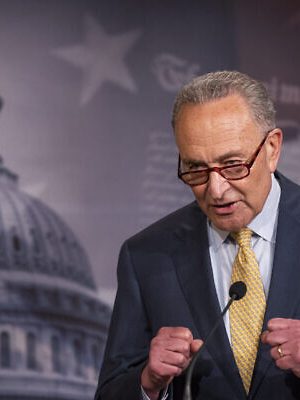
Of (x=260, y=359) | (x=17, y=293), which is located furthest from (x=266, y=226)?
(x=17, y=293)

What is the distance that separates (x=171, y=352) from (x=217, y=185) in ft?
1.08

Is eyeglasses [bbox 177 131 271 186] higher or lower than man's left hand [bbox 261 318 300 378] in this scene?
higher

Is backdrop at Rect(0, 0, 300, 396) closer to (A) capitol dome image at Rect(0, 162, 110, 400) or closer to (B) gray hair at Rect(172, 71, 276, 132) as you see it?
(A) capitol dome image at Rect(0, 162, 110, 400)

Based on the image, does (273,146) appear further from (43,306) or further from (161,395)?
(43,306)

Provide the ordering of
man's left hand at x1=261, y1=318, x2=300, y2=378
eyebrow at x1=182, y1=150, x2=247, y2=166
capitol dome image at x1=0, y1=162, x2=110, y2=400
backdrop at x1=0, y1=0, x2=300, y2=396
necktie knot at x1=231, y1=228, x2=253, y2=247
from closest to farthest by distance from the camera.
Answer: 1. man's left hand at x1=261, y1=318, x2=300, y2=378
2. eyebrow at x1=182, y1=150, x2=247, y2=166
3. necktie knot at x1=231, y1=228, x2=253, y2=247
4. capitol dome image at x1=0, y1=162, x2=110, y2=400
5. backdrop at x1=0, y1=0, x2=300, y2=396

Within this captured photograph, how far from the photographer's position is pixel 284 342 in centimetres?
171

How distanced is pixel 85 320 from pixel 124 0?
1220 mm

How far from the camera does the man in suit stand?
1863 millimetres

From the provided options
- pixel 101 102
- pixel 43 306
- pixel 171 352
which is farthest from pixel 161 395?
pixel 101 102

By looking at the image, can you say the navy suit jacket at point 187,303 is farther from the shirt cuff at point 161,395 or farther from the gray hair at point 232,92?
the gray hair at point 232,92

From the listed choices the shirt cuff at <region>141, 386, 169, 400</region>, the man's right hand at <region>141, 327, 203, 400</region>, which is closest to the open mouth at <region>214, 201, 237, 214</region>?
the man's right hand at <region>141, 327, 203, 400</region>

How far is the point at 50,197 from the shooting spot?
11.9 feet

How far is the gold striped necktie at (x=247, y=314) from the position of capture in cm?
192

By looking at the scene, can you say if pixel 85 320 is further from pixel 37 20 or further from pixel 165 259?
pixel 165 259
